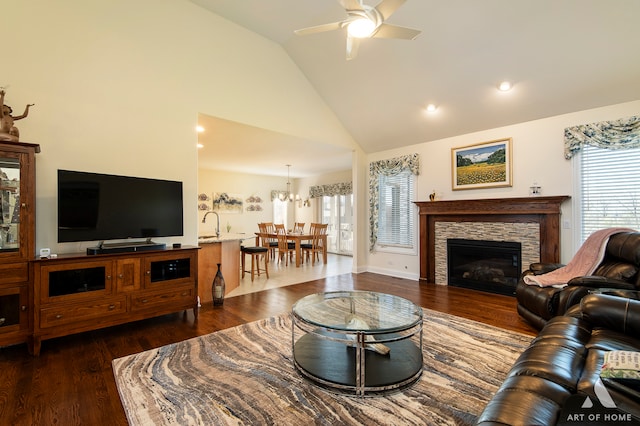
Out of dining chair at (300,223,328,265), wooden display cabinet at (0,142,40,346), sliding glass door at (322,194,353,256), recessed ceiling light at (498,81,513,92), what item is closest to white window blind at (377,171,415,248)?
dining chair at (300,223,328,265)

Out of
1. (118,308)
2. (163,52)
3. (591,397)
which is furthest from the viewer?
(163,52)

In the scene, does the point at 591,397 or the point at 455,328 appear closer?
the point at 591,397

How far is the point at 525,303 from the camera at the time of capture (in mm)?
3111

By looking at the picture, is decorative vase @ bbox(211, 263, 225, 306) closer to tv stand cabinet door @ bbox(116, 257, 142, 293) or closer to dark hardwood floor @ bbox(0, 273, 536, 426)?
dark hardwood floor @ bbox(0, 273, 536, 426)

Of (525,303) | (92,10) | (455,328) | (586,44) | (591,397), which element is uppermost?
(92,10)

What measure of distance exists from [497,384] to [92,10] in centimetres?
504

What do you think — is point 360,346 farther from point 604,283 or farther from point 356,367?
point 604,283

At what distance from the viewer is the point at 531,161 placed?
4305 millimetres

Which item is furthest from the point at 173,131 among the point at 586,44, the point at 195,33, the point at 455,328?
the point at 586,44

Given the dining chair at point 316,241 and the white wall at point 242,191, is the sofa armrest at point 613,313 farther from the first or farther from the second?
the white wall at point 242,191

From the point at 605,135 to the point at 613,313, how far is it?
3.02 meters

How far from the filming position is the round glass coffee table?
1.88 meters

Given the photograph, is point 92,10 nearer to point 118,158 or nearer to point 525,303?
point 118,158

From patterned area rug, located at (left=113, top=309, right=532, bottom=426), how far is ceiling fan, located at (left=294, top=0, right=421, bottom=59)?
9.04 ft
